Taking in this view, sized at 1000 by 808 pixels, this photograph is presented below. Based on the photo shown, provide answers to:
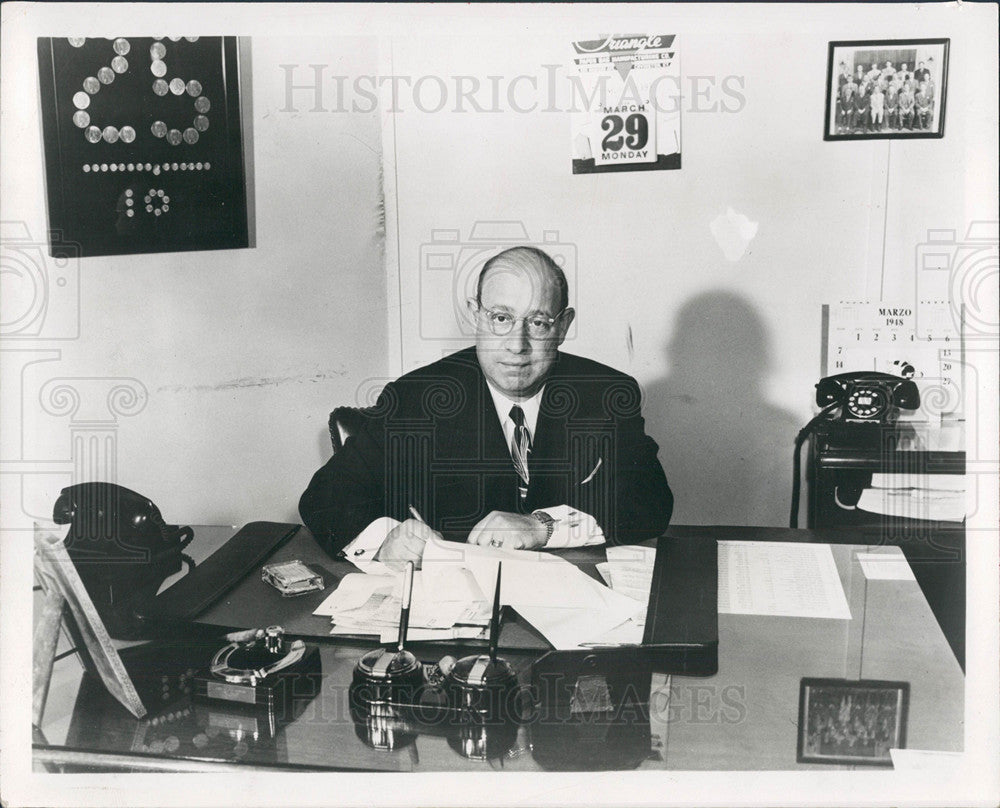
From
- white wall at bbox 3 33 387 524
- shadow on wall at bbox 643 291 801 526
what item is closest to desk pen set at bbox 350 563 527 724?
white wall at bbox 3 33 387 524

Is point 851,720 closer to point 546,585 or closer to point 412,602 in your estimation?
point 546,585

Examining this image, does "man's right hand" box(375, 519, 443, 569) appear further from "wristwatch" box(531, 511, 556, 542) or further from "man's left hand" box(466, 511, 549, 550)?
"wristwatch" box(531, 511, 556, 542)

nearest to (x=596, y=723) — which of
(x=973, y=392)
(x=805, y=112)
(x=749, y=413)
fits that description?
(x=973, y=392)

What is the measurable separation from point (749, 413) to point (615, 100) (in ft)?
2.41

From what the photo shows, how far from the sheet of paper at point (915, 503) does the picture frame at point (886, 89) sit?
672mm

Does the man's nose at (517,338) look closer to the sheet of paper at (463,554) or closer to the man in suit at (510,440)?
the man in suit at (510,440)

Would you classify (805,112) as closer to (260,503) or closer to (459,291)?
(459,291)

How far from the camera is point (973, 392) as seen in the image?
140 cm

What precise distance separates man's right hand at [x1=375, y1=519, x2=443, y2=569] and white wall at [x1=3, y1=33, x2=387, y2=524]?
13.6 inches

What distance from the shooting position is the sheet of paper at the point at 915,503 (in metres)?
1.59

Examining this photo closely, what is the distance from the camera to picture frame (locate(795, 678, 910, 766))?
3.34 feet

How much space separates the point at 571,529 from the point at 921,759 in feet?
2.49

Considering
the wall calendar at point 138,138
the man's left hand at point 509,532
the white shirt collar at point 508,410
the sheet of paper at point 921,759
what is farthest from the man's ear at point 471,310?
the sheet of paper at point 921,759

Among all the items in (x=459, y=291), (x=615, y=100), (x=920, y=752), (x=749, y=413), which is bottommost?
(x=920, y=752)
